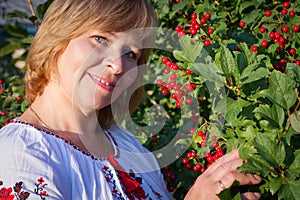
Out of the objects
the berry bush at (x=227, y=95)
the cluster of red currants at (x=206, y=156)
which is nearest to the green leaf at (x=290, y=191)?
the berry bush at (x=227, y=95)

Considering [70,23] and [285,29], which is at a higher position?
[70,23]

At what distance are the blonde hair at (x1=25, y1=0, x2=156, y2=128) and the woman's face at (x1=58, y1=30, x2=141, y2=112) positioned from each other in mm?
27

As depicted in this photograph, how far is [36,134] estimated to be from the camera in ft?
5.18

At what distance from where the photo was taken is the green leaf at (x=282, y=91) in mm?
1280

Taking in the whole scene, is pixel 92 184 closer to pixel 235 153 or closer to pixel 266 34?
pixel 235 153

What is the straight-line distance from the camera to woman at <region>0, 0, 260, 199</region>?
1465 mm

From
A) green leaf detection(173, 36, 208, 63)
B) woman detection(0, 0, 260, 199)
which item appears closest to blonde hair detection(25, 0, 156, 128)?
woman detection(0, 0, 260, 199)

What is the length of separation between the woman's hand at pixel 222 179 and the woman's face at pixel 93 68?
478 millimetres

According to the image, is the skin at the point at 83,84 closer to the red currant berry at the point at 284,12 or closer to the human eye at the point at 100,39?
the human eye at the point at 100,39

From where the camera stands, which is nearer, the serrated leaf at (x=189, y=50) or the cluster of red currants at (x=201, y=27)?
the serrated leaf at (x=189, y=50)

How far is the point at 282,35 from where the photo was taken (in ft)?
6.47

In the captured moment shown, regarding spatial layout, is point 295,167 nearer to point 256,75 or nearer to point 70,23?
point 256,75

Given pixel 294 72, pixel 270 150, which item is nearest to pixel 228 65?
pixel 294 72

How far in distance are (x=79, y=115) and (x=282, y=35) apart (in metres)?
0.84
